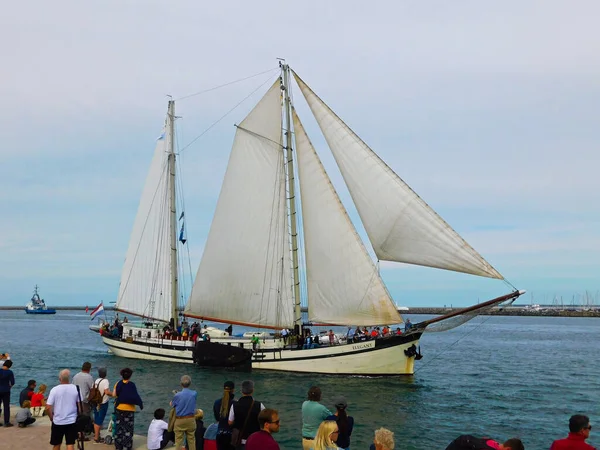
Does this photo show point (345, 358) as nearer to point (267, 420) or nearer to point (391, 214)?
point (391, 214)

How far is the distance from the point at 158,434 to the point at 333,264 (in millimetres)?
21379

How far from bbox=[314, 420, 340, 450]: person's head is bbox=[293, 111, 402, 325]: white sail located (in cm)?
2322

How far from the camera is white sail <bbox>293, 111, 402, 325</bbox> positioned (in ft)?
104

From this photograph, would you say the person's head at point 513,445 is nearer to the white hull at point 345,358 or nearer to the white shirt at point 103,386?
the white shirt at point 103,386

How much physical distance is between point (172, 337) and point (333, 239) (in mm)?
16030

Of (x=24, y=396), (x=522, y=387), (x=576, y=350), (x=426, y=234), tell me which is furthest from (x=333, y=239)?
(x=576, y=350)

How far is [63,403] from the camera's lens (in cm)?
1109

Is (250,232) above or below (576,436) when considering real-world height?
above

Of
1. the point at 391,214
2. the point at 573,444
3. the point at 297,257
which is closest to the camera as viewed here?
the point at 573,444

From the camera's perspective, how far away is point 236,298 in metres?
38.1

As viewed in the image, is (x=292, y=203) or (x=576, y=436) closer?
(x=576, y=436)

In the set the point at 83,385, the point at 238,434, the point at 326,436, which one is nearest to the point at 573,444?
the point at 326,436

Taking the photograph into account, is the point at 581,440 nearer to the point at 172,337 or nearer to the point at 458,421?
the point at 458,421

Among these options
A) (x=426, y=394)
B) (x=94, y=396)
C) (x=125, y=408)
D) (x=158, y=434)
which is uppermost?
(x=94, y=396)
